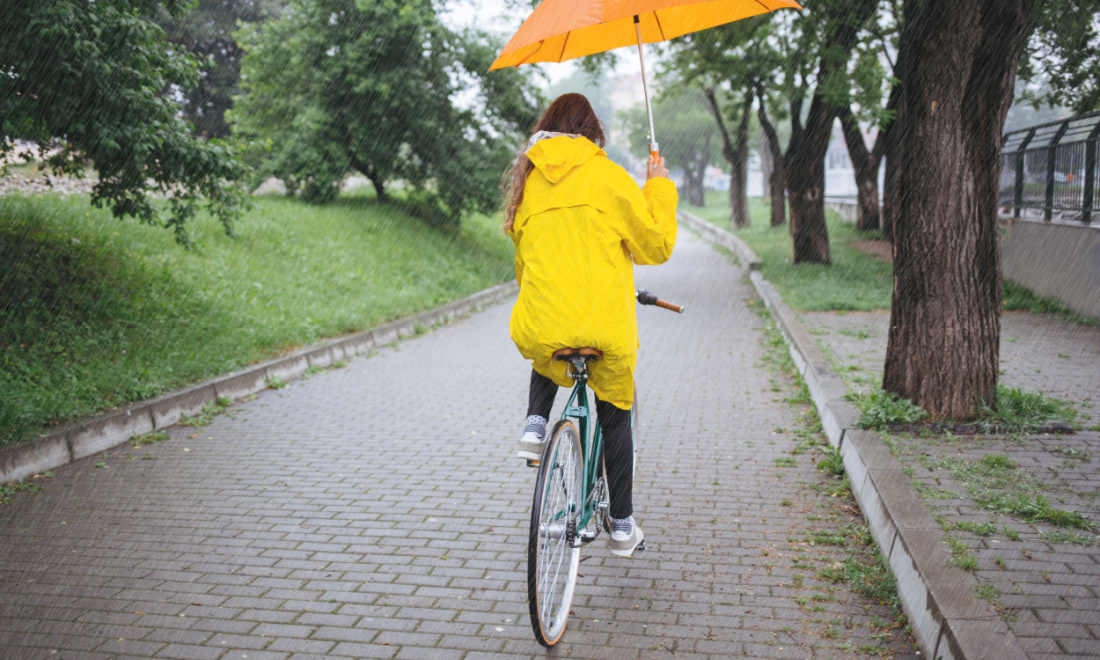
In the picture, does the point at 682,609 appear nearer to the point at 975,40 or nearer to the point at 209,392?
the point at 975,40

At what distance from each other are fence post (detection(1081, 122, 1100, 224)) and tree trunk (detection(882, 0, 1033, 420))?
19.6 ft

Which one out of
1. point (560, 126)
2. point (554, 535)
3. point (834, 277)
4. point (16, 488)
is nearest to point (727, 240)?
point (834, 277)

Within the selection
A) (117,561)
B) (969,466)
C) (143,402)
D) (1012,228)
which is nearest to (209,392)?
(143,402)

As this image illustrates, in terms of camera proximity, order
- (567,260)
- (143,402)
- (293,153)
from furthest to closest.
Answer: (293,153) < (143,402) < (567,260)

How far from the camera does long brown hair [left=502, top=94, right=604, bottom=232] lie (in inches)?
133

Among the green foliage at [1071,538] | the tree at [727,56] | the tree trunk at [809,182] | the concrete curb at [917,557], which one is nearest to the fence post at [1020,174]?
the tree trunk at [809,182]

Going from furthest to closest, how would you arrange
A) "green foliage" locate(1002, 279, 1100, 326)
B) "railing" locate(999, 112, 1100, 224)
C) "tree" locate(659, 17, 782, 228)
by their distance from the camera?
"tree" locate(659, 17, 782, 228)
"railing" locate(999, 112, 1100, 224)
"green foliage" locate(1002, 279, 1100, 326)

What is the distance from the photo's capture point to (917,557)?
3557 mm

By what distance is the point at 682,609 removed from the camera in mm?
3697

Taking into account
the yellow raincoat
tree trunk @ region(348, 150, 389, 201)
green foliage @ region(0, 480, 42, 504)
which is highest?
tree trunk @ region(348, 150, 389, 201)

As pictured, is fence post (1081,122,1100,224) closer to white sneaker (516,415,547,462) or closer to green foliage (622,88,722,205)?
white sneaker (516,415,547,462)

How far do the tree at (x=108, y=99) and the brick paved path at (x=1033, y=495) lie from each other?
676 cm

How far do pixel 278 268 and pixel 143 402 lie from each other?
5503 mm

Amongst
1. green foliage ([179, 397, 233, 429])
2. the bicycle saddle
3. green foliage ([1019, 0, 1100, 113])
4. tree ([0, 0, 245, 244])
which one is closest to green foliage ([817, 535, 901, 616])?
the bicycle saddle
